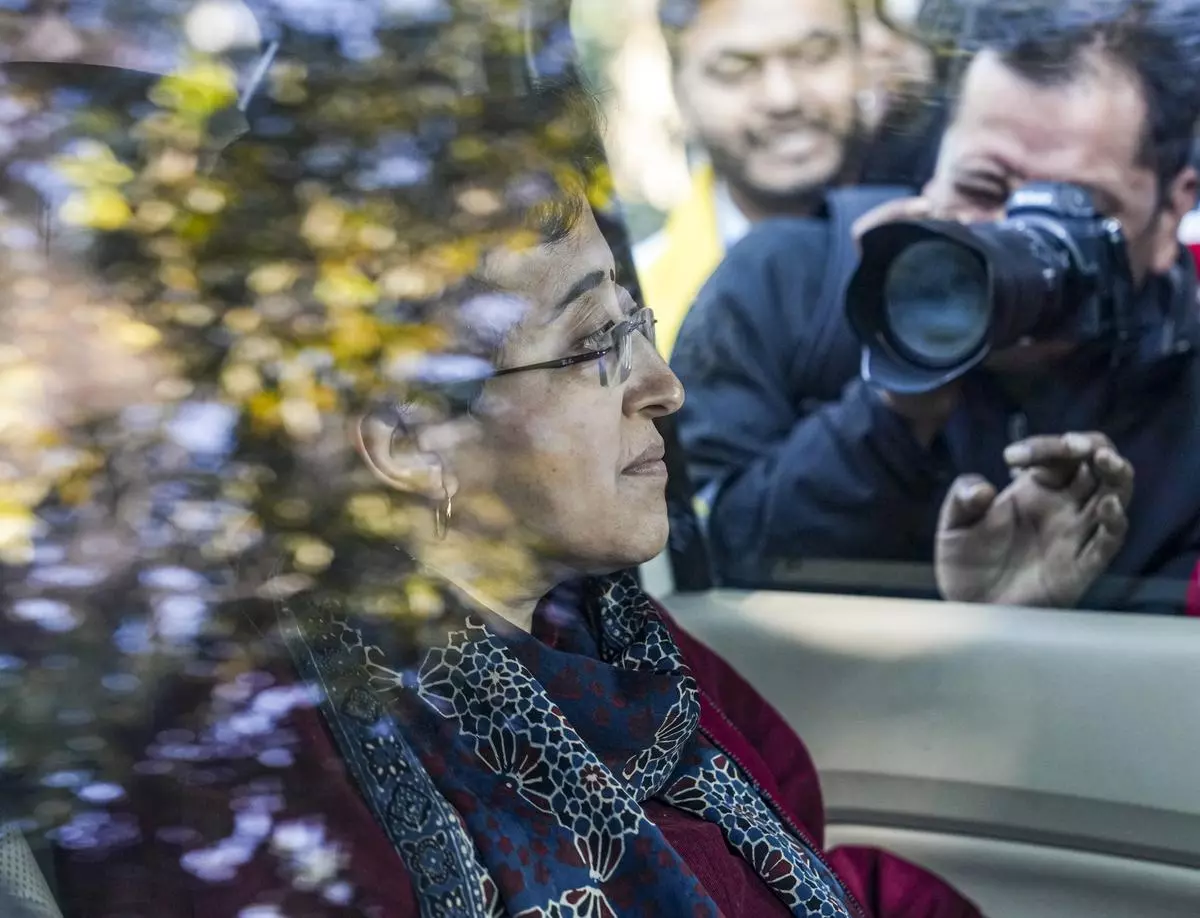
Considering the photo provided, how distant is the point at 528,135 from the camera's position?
1.16 meters

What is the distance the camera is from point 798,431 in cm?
184

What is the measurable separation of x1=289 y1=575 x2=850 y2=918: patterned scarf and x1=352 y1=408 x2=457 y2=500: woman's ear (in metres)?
0.12

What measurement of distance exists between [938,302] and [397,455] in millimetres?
810

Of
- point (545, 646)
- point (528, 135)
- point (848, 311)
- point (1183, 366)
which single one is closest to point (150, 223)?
point (528, 135)

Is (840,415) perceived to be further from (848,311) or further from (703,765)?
(703,765)

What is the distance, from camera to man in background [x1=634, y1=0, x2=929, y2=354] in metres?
1.68

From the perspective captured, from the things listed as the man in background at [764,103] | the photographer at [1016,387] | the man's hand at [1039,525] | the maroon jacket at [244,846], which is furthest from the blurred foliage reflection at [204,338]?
the man's hand at [1039,525]

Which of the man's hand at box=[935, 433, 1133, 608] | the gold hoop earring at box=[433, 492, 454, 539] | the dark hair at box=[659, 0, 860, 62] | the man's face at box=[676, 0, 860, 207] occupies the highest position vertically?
the dark hair at box=[659, 0, 860, 62]

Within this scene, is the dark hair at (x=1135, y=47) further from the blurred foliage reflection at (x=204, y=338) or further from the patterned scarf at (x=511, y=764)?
the patterned scarf at (x=511, y=764)

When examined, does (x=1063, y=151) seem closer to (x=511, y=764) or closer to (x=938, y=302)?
(x=938, y=302)

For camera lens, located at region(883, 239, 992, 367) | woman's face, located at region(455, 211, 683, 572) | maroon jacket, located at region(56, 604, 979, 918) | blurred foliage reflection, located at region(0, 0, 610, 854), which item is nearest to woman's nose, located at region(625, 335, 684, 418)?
woman's face, located at region(455, 211, 683, 572)

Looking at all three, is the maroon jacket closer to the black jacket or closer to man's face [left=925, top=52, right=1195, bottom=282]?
the black jacket

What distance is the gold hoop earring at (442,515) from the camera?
43.3 inches

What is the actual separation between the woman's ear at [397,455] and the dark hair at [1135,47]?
1002 millimetres
